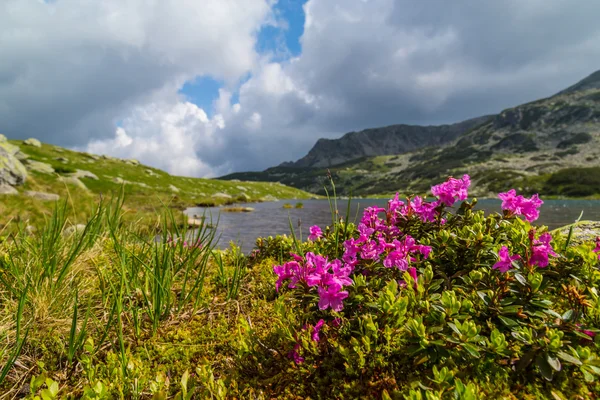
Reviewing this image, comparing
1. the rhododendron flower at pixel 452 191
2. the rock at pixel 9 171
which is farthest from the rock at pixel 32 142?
the rhododendron flower at pixel 452 191

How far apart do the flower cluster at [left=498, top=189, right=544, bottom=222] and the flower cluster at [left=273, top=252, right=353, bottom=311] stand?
218 cm

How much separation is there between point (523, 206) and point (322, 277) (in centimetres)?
251

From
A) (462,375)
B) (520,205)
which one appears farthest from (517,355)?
(520,205)

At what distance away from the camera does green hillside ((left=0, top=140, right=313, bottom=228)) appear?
13.9 meters

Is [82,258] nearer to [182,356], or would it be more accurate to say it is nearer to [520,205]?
[182,356]

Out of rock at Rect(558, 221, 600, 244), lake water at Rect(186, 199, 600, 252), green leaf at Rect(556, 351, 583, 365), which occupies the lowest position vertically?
lake water at Rect(186, 199, 600, 252)

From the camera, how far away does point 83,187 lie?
30938mm

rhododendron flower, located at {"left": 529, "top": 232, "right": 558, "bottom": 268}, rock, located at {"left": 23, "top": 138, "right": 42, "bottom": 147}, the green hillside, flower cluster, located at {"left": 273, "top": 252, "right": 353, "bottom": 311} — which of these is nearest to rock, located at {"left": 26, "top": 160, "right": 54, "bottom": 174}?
the green hillside

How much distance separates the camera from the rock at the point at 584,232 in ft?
13.8

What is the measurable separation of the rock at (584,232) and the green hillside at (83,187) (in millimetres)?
5506

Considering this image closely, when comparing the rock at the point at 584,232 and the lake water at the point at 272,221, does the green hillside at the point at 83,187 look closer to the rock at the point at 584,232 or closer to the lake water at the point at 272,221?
the lake water at the point at 272,221

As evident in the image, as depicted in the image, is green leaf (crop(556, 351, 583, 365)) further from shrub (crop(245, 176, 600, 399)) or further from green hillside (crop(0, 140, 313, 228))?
green hillside (crop(0, 140, 313, 228))

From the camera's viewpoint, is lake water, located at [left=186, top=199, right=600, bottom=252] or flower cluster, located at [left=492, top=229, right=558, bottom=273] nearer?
flower cluster, located at [left=492, top=229, right=558, bottom=273]

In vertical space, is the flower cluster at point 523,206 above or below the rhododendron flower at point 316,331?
above
